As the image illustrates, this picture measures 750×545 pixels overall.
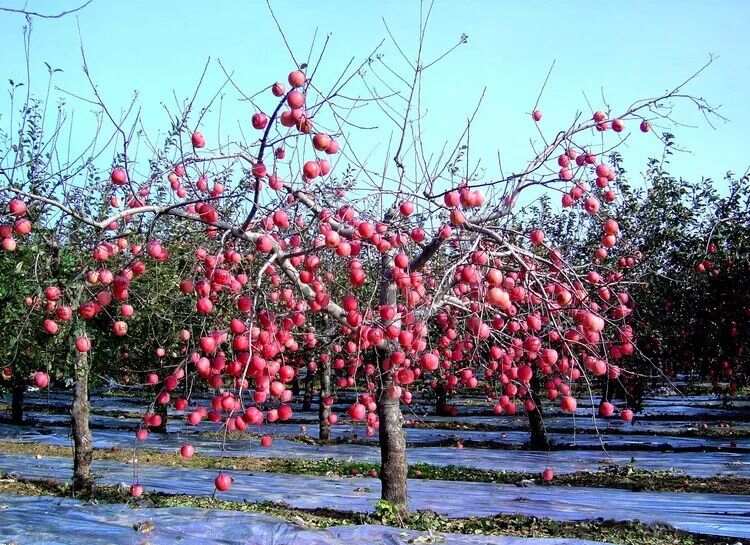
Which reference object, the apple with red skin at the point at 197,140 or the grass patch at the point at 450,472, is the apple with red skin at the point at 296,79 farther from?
the grass patch at the point at 450,472

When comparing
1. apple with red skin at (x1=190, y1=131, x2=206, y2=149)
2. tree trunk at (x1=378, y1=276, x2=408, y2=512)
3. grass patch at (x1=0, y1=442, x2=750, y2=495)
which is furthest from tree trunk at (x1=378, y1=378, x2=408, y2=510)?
grass patch at (x1=0, y1=442, x2=750, y2=495)

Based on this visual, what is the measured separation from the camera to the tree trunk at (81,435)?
9.30 m

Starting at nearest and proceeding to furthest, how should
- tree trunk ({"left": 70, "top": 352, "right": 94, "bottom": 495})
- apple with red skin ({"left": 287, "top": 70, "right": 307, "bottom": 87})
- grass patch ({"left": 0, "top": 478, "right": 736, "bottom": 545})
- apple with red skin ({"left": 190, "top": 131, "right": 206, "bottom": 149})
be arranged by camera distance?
apple with red skin ({"left": 287, "top": 70, "right": 307, "bottom": 87}) < apple with red skin ({"left": 190, "top": 131, "right": 206, "bottom": 149}) < grass patch ({"left": 0, "top": 478, "right": 736, "bottom": 545}) < tree trunk ({"left": 70, "top": 352, "right": 94, "bottom": 495})

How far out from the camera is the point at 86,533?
6.31 metres

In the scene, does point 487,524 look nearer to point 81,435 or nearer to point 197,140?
point 197,140

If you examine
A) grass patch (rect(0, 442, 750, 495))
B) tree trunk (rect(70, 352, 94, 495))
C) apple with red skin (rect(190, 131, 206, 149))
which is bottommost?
Result: grass patch (rect(0, 442, 750, 495))

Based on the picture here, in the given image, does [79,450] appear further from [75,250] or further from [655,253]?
[655,253]

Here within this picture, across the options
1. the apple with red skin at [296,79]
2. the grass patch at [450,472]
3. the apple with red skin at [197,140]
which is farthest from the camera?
the grass patch at [450,472]

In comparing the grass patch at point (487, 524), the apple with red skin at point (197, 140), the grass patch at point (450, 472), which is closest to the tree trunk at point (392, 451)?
the grass patch at point (487, 524)

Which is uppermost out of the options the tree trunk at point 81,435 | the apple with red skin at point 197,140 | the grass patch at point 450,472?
the apple with red skin at point 197,140

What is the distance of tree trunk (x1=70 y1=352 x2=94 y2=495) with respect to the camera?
30.5ft

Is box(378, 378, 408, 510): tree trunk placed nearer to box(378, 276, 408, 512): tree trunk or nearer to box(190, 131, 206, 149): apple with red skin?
box(378, 276, 408, 512): tree trunk

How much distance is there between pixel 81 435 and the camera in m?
9.47

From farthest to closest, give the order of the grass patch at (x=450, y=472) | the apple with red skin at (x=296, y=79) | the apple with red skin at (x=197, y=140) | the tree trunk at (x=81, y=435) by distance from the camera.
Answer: the grass patch at (x=450, y=472)
the tree trunk at (x=81, y=435)
the apple with red skin at (x=197, y=140)
the apple with red skin at (x=296, y=79)
